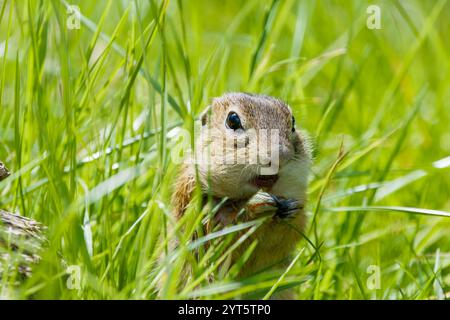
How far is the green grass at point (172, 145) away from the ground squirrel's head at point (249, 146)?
0.47 feet

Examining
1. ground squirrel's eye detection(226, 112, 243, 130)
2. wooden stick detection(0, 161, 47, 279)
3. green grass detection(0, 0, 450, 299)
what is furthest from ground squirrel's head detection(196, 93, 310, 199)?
wooden stick detection(0, 161, 47, 279)

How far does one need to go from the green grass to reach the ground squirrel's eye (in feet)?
0.49

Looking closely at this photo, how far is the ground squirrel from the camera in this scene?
3.12 m

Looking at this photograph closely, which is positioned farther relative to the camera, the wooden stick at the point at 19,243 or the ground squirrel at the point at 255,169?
the ground squirrel at the point at 255,169

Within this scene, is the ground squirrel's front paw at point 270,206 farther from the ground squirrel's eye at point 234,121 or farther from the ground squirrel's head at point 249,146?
the ground squirrel's eye at point 234,121

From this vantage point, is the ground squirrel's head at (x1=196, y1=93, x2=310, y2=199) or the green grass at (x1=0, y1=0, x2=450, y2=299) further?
the ground squirrel's head at (x1=196, y1=93, x2=310, y2=199)

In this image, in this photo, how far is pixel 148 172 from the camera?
145 inches

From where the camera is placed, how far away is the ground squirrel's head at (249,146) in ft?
10.1

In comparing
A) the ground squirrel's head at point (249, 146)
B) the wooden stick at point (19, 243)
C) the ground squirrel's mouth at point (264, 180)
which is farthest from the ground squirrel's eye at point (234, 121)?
the wooden stick at point (19, 243)

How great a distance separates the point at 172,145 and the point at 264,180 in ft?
1.87

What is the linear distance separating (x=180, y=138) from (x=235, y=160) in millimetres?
305

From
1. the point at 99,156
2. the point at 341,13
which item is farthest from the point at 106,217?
the point at 341,13

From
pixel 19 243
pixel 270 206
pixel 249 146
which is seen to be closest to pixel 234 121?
pixel 249 146

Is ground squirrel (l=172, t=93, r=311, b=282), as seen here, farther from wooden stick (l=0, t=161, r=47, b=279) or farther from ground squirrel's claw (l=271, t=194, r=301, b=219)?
wooden stick (l=0, t=161, r=47, b=279)
